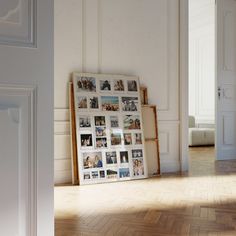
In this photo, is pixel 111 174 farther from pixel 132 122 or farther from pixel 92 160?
pixel 132 122

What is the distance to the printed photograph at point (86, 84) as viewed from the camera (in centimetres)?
435

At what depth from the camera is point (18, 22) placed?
3.94 feet

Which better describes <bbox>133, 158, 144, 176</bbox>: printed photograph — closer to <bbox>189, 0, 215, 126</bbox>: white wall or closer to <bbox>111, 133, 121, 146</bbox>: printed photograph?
<bbox>111, 133, 121, 146</bbox>: printed photograph

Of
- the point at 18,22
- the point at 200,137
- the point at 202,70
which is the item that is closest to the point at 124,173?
the point at 18,22

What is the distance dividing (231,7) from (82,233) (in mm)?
5413

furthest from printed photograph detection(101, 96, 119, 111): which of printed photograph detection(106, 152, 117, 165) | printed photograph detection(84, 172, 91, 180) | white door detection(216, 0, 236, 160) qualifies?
white door detection(216, 0, 236, 160)

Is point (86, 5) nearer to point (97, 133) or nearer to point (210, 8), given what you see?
point (97, 133)

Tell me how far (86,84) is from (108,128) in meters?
0.64

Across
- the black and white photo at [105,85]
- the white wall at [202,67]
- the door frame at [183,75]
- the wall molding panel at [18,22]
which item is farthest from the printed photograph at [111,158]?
the white wall at [202,67]

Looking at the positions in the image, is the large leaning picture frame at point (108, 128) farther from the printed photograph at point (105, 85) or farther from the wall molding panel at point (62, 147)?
the wall molding panel at point (62, 147)

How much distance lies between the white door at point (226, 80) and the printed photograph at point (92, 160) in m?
2.76

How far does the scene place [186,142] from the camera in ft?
17.0

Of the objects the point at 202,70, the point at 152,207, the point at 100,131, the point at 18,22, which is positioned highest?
the point at 202,70

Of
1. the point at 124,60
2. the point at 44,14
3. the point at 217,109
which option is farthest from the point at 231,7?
the point at 44,14
